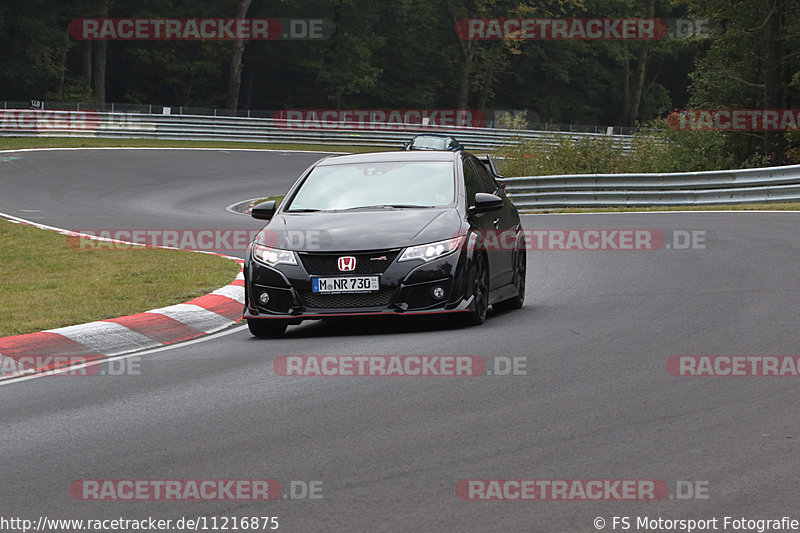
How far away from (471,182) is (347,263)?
219 centimetres

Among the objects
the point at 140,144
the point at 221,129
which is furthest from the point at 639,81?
the point at 140,144

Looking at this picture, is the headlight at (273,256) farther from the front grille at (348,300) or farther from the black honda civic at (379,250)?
the front grille at (348,300)

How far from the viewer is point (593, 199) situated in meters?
28.8

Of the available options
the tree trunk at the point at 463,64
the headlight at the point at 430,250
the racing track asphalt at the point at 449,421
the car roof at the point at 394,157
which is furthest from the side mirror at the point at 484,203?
the tree trunk at the point at 463,64

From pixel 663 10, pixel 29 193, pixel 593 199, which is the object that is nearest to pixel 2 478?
pixel 593 199

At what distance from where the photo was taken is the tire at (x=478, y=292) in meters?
10.5

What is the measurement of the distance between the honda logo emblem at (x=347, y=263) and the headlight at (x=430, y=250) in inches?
14.7

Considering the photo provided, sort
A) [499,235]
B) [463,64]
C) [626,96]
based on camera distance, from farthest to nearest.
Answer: [626,96] < [463,64] < [499,235]

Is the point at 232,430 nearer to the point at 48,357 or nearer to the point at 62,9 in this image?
the point at 48,357

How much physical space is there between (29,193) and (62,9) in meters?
38.2

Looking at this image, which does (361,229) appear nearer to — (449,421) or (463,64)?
(449,421)

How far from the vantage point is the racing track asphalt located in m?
5.30

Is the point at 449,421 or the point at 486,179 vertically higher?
the point at 486,179

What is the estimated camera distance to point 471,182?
11930mm
